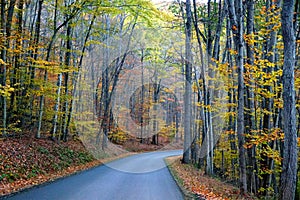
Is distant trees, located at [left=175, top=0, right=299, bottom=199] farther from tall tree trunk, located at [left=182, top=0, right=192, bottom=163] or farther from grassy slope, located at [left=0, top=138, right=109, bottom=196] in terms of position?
grassy slope, located at [left=0, top=138, right=109, bottom=196]

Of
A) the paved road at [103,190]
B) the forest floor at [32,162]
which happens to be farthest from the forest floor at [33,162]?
the paved road at [103,190]

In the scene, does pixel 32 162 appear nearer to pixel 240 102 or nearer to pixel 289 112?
pixel 240 102

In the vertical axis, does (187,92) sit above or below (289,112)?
above

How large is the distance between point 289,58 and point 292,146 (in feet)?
7.01

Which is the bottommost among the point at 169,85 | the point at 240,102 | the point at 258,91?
the point at 240,102

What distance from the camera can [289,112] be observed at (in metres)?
6.84

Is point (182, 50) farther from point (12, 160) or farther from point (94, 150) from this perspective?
point (12, 160)

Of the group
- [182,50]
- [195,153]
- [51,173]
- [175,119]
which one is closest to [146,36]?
[182,50]

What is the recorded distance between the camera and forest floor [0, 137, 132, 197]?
9.42 meters

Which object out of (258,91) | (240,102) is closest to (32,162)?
(240,102)

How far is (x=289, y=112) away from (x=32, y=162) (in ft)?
32.7

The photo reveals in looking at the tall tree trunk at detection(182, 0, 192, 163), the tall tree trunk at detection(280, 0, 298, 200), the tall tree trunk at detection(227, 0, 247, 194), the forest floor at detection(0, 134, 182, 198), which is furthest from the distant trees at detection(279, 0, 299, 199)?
the tall tree trunk at detection(182, 0, 192, 163)

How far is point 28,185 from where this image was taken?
29.5 feet

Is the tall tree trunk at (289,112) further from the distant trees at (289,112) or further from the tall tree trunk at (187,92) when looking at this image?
the tall tree trunk at (187,92)
